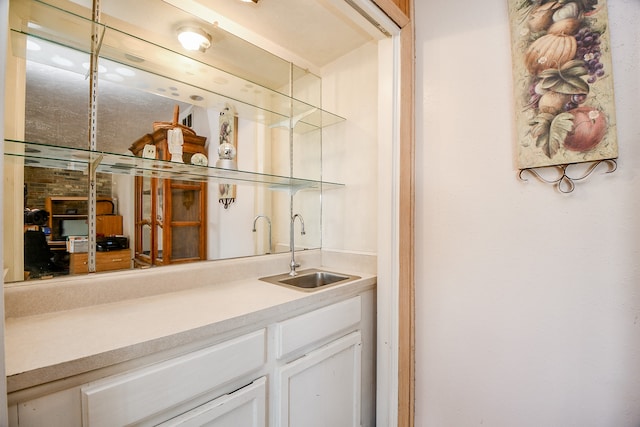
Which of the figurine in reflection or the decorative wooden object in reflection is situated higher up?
the figurine in reflection

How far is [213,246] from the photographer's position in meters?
1.48

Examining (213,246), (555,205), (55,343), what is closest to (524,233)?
(555,205)

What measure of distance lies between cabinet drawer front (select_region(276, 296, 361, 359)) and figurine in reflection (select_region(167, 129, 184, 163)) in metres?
0.91

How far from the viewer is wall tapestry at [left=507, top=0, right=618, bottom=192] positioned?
3.13 ft

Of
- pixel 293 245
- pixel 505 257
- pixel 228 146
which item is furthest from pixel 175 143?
pixel 505 257

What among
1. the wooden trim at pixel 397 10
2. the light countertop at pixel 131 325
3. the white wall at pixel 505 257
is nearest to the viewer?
the light countertop at pixel 131 325

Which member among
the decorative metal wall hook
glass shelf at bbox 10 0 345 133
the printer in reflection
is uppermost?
glass shelf at bbox 10 0 345 133

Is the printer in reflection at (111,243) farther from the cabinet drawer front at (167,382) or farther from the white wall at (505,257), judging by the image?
the white wall at (505,257)

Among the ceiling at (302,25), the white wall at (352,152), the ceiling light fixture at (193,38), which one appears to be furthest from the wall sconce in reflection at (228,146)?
the white wall at (352,152)

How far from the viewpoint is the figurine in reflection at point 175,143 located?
1.32 meters

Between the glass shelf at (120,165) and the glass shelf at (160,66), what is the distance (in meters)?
0.39

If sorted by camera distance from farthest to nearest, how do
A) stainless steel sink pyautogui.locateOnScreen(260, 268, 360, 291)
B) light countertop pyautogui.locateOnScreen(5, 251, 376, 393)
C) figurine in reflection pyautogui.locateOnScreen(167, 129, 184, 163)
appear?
stainless steel sink pyautogui.locateOnScreen(260, 268, 360, 291) < figurine in reflection pyautogui.locateOnScreen(167, 129, 184, 163) < light countertop pyautogui.locateOnScreen(5, 251, 376, 393)

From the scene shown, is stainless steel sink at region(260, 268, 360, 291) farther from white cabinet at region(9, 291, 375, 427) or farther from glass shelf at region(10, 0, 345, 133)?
glass shelf at region(10, 0, 345, 133)

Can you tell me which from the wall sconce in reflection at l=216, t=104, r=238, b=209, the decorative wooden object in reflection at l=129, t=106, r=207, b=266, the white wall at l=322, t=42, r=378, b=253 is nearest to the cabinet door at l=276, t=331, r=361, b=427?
the white wall at l=322, t=42, r=378, b=253
